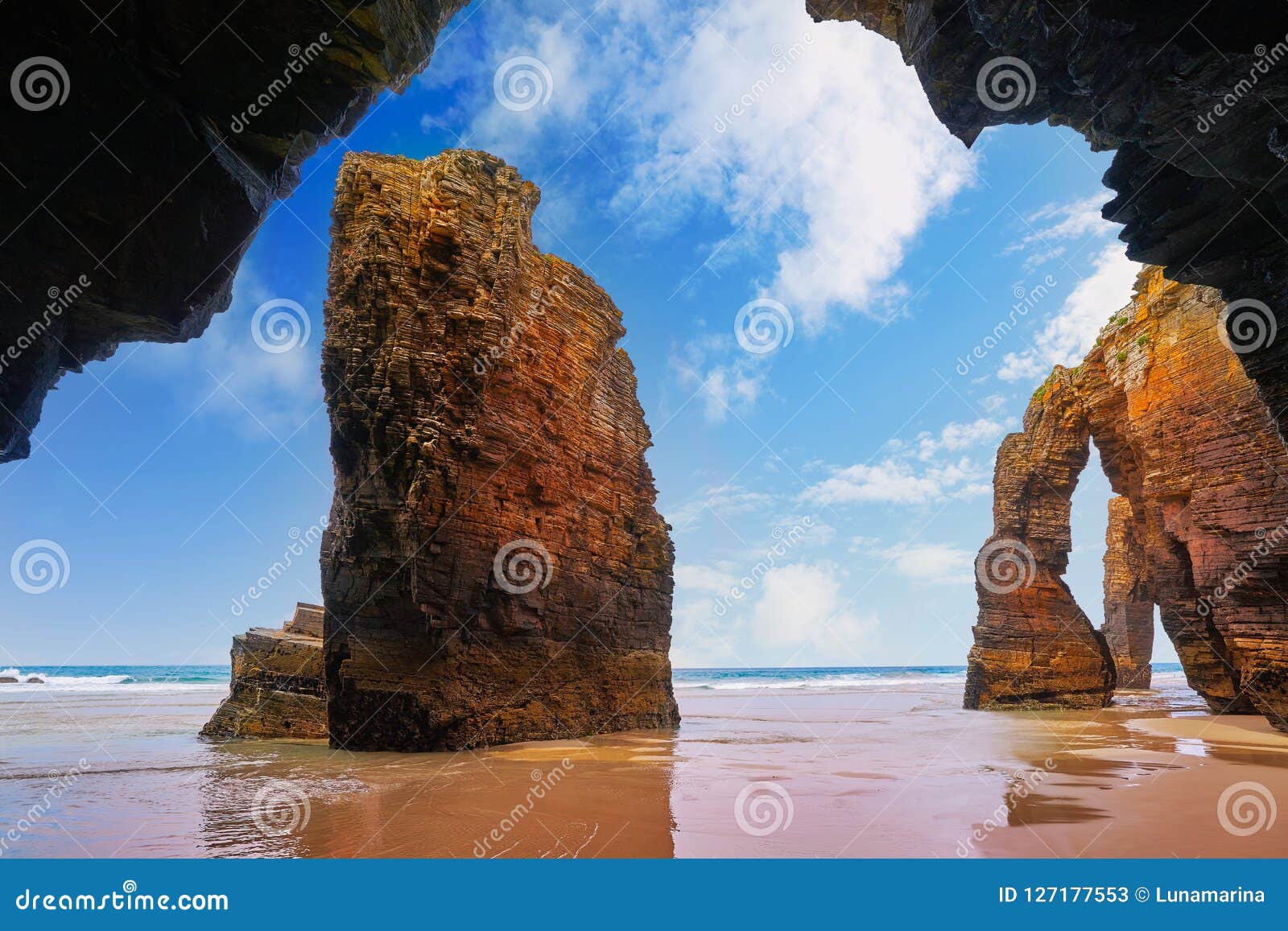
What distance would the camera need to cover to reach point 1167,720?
18078 mm

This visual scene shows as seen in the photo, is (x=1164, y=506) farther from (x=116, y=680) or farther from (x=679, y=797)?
(x=116, y=680)

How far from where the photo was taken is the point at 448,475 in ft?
41.5

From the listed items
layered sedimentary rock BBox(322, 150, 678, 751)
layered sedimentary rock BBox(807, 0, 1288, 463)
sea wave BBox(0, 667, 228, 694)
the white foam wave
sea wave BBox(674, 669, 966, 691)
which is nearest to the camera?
layered sedimentary rock BBox(807, 0, 1288, 463)

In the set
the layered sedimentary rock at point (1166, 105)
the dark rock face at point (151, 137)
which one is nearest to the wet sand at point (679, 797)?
the layered sedimentary rock at point (1166, 105)

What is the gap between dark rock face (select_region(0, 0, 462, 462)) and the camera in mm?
5477

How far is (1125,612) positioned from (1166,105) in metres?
37.9

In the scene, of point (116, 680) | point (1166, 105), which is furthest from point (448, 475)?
point (116, 680)

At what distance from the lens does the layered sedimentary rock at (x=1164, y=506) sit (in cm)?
1450

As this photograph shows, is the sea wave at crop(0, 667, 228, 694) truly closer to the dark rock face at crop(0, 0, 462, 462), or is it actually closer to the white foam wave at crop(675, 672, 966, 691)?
the white foam wave at crop(675, 672, 966, 691)

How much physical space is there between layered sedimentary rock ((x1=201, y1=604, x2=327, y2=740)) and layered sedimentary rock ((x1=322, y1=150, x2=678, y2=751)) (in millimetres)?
4215

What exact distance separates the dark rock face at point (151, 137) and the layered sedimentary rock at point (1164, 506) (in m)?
10.7

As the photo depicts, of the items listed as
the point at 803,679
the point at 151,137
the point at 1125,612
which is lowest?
the point at 803,679

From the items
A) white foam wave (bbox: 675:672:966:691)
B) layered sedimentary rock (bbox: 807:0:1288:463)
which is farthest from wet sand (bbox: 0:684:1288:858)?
white foam wave (bbox: 675:672:966:691)

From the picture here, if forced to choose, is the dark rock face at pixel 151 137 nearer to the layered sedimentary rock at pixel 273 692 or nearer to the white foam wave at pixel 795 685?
the layered sedimentary rock at pixel 273 692
